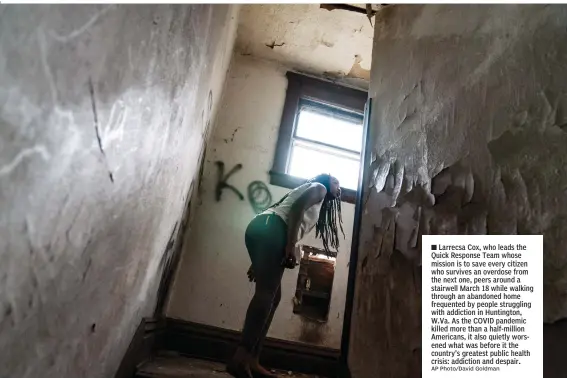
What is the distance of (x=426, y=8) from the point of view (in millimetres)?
1265

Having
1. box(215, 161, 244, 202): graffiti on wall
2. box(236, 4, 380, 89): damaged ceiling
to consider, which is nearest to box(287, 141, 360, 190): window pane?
box(215, 161, 244, 202): graffiti on wall

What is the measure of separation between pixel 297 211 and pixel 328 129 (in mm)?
1579

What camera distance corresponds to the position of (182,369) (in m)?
1.53

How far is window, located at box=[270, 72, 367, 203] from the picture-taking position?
8.96 ft

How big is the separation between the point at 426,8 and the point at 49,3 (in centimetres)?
121

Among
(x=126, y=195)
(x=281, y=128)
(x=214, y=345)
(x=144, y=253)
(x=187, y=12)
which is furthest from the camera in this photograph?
(x=281, y=128)

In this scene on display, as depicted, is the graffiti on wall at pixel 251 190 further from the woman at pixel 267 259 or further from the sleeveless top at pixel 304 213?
the woman at pixel 267 259

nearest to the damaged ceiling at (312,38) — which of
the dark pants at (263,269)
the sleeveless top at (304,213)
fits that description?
the sleeveless top at (304,213)

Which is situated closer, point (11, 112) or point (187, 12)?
point (11, 112)

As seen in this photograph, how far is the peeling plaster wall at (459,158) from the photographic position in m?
0.62

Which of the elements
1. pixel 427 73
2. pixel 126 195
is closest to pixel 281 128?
pixel 427 73

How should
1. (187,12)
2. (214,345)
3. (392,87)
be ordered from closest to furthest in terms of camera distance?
(187,12) < (392,87) < (214,345)

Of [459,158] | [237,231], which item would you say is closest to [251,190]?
[237,231]

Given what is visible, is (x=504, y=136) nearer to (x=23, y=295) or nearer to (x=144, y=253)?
(x=23, y=295)
